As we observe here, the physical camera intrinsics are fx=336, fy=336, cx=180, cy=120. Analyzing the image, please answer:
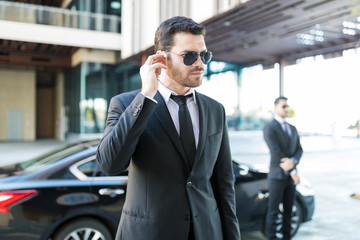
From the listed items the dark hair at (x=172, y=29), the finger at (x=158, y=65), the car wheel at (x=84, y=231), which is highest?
the dark hair at (x=172, y=29)

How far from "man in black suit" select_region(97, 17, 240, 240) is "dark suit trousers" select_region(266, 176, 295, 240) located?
2.57 meters

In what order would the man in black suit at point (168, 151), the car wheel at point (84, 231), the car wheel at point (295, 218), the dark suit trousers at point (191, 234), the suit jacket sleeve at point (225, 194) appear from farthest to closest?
the car wheel at point (295, 218), the car wheel at point (84, 231), the suit jacket sleeve at point (225, 194), the dark suit trousers at point (191, 234), the man in black suit at point (168, 151)

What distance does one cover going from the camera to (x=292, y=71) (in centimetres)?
2070

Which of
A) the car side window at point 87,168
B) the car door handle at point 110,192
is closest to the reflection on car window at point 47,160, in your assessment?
the car side window at point 87,168

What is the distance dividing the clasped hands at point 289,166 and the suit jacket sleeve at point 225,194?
246 cm

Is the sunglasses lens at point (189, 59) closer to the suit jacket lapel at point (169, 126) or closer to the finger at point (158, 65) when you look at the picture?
the finger at point (158, 65)

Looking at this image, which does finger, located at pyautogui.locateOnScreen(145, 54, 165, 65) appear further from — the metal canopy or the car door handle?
the metal canopy

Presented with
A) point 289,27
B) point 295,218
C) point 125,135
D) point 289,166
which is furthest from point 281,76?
point 125,135

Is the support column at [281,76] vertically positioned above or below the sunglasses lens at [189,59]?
above

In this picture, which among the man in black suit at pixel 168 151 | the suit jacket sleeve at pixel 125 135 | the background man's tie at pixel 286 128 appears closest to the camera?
the suit jacket sleeve at pixel 125 135

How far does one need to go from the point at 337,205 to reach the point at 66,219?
5798 millimetres

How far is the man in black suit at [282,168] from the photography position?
417 cm

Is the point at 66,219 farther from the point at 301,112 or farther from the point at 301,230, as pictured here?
the point at 301,112

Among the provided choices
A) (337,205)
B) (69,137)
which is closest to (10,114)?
(69,137)
